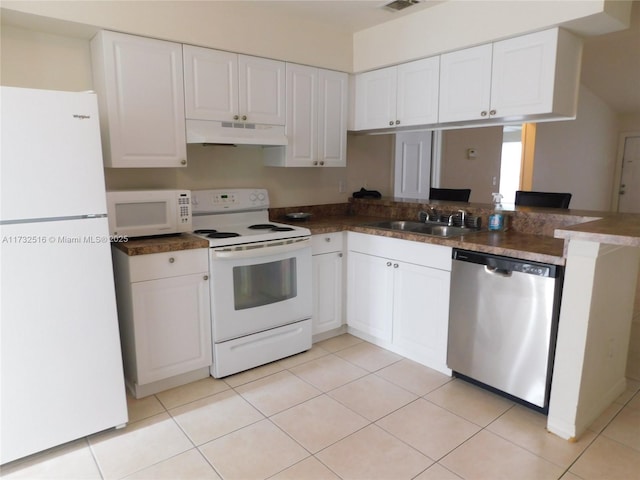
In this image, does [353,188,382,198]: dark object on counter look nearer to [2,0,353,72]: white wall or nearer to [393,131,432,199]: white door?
[393,131,432,199]: white door

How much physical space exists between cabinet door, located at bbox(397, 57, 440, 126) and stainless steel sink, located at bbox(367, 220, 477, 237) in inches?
30.2

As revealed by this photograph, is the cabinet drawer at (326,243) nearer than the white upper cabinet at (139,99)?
No

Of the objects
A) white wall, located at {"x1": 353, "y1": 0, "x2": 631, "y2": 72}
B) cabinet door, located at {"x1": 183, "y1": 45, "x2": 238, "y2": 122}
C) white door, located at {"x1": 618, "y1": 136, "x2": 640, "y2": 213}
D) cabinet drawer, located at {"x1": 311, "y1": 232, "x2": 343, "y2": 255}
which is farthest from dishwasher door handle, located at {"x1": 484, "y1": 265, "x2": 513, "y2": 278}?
white door, located at {"x1": 618, "y1": 136, "x2": 640, "y2": 213}

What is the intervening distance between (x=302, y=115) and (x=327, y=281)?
1.28 meters

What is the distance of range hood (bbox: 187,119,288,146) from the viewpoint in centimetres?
270

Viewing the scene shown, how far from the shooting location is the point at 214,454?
77.3 inches

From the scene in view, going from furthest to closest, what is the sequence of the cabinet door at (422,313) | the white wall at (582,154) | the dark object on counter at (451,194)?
the white wall at (582,154) < the dark object on counter at (451,194) < the cabinet door at (422,313)

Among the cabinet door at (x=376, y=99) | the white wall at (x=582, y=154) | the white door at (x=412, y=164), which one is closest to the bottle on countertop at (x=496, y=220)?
the cabinet door at (x=376, y=99)

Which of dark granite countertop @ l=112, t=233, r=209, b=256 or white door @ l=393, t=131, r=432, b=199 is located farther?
white door @ l=393, t=131, r=432, b=199

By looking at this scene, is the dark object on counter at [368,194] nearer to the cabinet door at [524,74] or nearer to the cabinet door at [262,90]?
the cabinet door at [262,90]

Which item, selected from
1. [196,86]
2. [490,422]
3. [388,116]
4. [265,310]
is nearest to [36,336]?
[265,310]

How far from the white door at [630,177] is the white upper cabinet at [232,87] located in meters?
7.33

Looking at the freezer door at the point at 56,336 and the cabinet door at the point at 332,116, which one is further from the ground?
the cabinet door at the point at 332,116

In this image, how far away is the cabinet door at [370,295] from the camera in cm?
298
